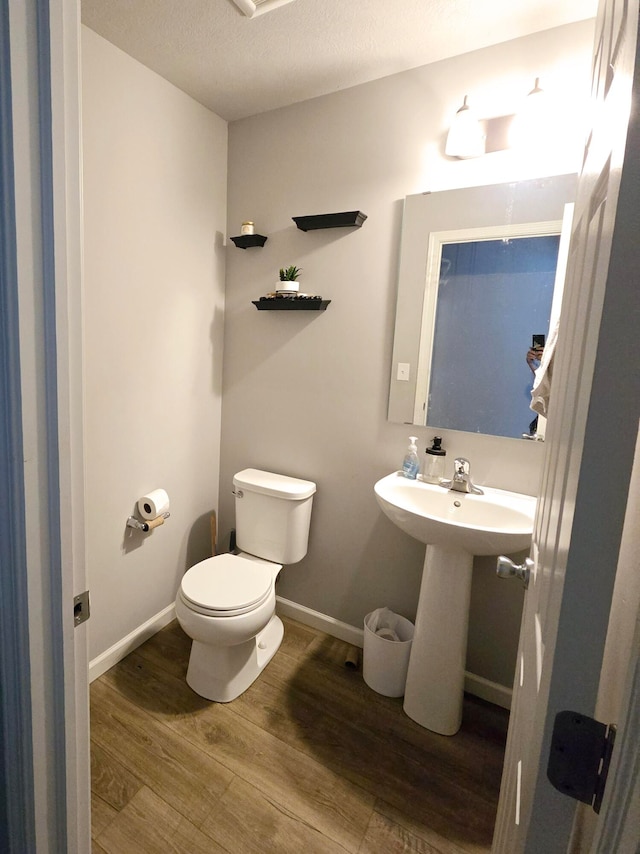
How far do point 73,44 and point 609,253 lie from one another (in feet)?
2.59

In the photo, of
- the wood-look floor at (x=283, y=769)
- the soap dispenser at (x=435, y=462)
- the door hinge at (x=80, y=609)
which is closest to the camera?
the door hinge at (x=80, y=609)

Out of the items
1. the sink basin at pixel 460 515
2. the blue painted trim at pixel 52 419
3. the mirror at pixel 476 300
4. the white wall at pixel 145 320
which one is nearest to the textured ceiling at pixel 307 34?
the white wall at pixel 145 320

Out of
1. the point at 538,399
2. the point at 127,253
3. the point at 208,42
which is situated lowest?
the point at 538,399

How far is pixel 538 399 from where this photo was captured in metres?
1.36

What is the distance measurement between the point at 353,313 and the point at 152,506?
1242mm

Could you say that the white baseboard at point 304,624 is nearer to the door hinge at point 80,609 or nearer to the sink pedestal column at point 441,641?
the sink pedestal column at point 441,641

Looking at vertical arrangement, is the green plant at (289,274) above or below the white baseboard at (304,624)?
above

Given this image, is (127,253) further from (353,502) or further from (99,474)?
(353,502)

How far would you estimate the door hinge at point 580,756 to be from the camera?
0.37 meters

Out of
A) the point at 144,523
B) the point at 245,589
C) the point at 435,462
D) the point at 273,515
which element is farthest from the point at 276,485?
the point at 435,462

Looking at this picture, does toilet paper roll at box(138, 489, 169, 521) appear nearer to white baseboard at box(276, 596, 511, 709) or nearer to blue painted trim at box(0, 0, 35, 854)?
white baseboard at box(276, 596, 511, 709)

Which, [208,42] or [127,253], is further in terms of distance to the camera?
[127,253]

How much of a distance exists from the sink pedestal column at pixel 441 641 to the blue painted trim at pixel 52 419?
1.20m

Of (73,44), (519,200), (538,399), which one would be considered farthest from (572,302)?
(519,200)
